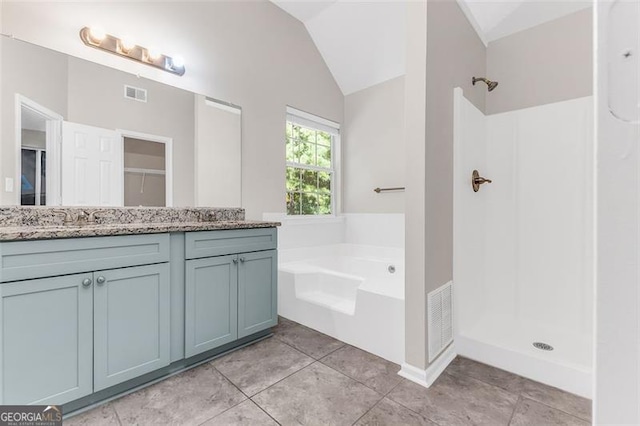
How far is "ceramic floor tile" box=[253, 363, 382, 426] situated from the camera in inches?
54.4

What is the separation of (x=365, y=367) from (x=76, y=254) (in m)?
1.71

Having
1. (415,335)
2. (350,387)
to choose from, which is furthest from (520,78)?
(350,387)

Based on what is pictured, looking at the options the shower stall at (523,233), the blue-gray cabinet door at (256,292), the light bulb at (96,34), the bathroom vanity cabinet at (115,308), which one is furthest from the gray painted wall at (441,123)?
the light bulb at (96,34)

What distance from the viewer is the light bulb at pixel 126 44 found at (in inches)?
80.4

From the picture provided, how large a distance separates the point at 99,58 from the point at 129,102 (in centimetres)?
32

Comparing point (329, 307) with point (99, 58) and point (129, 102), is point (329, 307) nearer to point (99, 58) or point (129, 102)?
point (129, 102)

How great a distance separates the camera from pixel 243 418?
1371 millimetres

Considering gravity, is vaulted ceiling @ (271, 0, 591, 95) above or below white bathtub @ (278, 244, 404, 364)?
above

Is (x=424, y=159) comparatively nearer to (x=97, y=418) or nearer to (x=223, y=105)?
(x=223, y=105)

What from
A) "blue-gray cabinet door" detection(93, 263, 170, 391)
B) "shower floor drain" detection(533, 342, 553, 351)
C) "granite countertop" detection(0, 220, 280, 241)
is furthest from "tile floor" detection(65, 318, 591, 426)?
"granite countertop" detection(0, 220, 280, 241)

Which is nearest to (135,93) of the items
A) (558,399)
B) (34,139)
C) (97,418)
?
(34,139)

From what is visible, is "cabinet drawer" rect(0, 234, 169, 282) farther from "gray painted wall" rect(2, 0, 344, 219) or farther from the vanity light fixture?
the vanity light fixture

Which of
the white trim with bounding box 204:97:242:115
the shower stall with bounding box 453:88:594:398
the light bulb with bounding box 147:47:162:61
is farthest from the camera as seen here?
the white trim with bounding box 204:97:242:115

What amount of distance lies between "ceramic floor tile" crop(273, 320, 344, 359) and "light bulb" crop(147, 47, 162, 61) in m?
2.33
